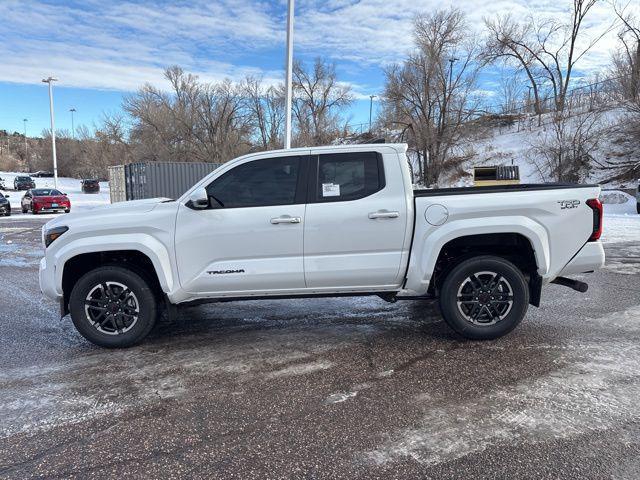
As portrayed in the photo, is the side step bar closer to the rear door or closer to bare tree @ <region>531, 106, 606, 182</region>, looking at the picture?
the rear door

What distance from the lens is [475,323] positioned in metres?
4.79

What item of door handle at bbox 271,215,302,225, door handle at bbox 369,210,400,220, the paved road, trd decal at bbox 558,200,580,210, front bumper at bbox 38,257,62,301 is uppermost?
trd decal at bbox 558,200,580,210

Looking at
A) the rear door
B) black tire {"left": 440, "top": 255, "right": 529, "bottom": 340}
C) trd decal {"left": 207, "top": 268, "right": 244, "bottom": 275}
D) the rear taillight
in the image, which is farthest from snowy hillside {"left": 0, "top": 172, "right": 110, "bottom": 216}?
the rear taillight

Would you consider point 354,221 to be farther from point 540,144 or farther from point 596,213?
point 540,144

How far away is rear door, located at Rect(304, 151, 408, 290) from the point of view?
459 centimetres

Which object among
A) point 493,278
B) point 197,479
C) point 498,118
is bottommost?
point 197,479

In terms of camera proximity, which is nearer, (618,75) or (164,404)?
(164,404)

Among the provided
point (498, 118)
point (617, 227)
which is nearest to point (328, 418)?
point (617, 227)

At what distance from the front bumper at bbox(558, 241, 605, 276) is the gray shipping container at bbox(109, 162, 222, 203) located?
22.6 meters

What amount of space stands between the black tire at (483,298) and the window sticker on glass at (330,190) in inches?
54.8

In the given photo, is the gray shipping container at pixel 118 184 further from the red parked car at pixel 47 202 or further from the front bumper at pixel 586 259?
the front bumper at pixel 586 259

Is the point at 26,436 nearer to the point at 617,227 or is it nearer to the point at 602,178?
the point at 617,227

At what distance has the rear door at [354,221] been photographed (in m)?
4.59

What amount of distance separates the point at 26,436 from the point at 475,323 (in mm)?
3886
